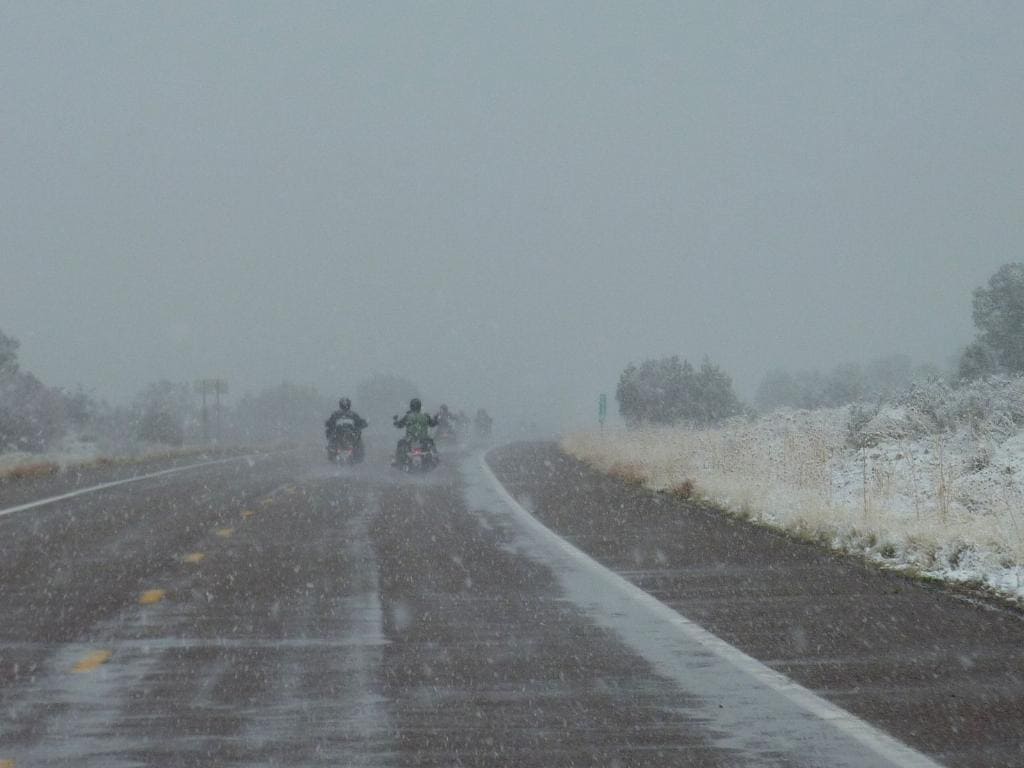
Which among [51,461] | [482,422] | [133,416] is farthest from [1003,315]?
[133,416]

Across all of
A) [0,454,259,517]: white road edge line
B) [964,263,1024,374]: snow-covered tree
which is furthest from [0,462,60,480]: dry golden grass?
[964,263,1024,374]: snow-covered tree

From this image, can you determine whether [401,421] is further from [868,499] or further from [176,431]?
[176,431]

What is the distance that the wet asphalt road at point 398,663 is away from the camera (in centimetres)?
566

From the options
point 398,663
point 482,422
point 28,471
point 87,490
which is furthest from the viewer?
point 482,422

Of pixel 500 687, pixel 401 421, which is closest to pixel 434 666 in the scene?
pixel 500 687

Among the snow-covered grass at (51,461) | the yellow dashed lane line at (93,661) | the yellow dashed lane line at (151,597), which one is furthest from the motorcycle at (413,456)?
the yellow dashed lane line at (93,661)

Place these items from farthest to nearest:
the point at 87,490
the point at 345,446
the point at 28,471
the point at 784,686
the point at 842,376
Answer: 1. the point at 842,376
2. the point at 345,446
3. the point at 28,471
4. the point at 87,490
5. the point at 784,686

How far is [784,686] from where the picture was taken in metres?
6.91

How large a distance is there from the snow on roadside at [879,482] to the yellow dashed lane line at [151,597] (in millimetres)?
6203

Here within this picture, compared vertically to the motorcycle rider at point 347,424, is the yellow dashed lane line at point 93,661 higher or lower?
lower

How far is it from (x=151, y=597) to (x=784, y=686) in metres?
5.28

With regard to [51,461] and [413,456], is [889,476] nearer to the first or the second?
[413,456]

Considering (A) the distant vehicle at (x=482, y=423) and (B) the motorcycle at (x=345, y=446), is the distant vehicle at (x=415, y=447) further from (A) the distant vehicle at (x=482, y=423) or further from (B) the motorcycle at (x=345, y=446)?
(A) the distant vehicle at (x=482, y=423)

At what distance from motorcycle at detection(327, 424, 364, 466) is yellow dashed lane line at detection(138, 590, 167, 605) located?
2338cm
